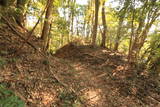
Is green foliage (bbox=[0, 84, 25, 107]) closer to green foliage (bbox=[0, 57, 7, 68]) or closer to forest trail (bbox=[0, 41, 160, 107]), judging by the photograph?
forest trail (bbox=[0, 41, 160, 107])

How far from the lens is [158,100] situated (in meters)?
5.64

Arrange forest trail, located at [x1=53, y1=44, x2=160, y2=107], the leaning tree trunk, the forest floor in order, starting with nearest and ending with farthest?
the forest floor → forest trail, located at [x1=53, y1=44, x2=160, y2=107] → the leaning tree trunk

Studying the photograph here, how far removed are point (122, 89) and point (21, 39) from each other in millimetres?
5238

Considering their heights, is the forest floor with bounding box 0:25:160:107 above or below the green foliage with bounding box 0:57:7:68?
below

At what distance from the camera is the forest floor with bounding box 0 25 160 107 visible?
418 centimetres

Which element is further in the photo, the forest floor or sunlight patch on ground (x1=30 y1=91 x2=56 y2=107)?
the forest floor

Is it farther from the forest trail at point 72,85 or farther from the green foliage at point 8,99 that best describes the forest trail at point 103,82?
the green foliage at point 8,99

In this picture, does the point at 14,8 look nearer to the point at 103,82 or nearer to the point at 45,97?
the point at 45,97

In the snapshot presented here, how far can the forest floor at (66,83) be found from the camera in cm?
418

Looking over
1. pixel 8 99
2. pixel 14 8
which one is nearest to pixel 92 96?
pixel 8 99

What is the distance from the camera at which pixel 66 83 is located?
18.0ft

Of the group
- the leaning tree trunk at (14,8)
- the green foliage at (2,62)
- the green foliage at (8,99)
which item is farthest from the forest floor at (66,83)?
the leaning tree trunk at (14,8)

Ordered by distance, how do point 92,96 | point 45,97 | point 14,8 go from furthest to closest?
point 14,8, point 92,96, point 45,97

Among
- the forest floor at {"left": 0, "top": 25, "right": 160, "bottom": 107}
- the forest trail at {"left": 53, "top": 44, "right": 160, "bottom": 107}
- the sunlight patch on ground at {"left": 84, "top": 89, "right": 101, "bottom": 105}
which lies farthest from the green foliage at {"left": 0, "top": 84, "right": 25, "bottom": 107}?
the sunlight patch on ground at {"left": 84, "top": 89, "right": 101, "bottom": 105}
